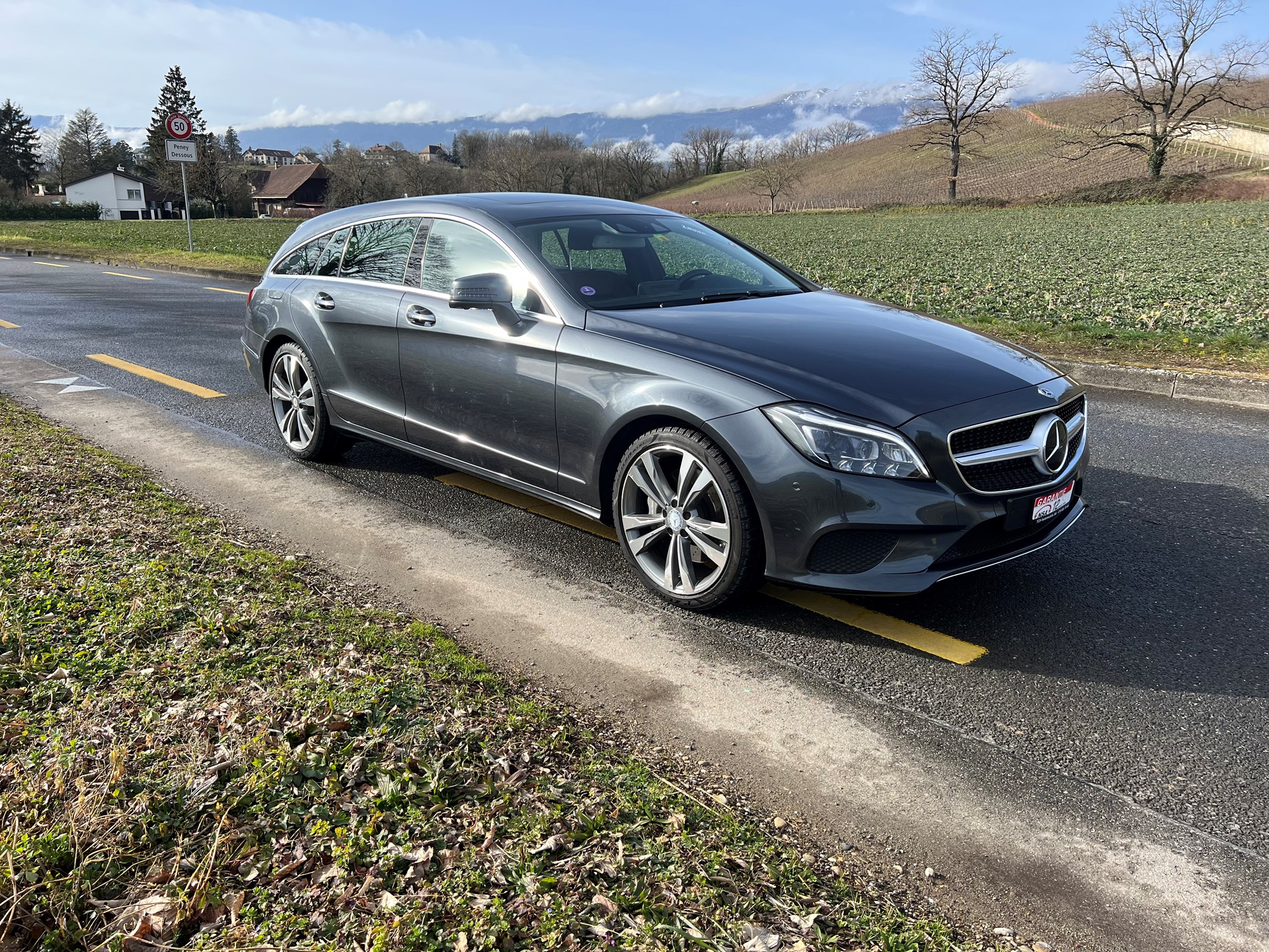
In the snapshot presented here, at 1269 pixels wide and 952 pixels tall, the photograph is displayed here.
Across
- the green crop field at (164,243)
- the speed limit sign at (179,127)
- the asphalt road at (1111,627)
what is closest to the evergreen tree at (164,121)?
the green crop field at (164,243)

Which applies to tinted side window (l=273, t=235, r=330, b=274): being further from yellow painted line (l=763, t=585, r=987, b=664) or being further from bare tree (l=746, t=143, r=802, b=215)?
bare tree (l=746, t=143, r=802, b=215)

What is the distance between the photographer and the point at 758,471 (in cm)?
349

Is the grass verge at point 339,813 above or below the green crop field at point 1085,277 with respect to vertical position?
below

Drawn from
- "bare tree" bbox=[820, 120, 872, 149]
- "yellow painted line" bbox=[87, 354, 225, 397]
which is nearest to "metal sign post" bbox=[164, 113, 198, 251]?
"yellow painted line" bbox=[87, 354, 225, 397]

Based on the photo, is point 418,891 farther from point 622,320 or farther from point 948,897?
point 622,320

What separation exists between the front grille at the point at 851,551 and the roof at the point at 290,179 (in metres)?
122

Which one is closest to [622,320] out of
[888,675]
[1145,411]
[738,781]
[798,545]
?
[798,545]

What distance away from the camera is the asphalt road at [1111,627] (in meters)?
2.89

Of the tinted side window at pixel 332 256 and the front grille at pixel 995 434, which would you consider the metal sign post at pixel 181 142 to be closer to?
the tinted side window at pixel 332 256

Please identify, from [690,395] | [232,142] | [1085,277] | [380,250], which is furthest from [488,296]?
[232,142]

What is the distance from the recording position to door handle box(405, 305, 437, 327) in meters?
4.79

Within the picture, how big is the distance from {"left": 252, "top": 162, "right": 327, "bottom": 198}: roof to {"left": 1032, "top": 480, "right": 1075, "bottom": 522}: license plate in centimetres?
12185

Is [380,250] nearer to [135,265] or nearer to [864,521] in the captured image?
[864,521]

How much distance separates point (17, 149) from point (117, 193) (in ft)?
38.1
